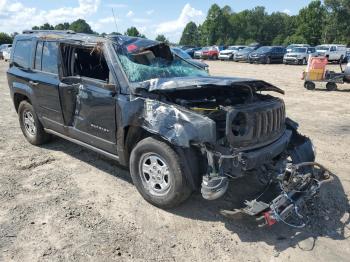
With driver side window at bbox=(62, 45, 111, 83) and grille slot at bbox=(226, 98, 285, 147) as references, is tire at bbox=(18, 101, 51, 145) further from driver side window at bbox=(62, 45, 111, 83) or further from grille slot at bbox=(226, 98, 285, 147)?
grille slot at bbox=(226, 98, 285, 147)

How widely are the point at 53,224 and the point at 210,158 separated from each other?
1.89 m

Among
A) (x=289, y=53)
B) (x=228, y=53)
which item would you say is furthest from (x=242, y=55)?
(x=289, y=53)

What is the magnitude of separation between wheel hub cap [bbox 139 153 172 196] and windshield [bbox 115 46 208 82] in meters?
1.03

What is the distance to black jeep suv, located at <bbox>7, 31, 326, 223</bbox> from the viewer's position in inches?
155

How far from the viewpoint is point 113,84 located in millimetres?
4641

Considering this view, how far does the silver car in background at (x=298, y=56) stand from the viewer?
104ft

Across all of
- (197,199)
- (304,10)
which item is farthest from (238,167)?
(304,10)

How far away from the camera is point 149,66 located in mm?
5059

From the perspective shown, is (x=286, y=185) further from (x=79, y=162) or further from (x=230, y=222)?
(x=79, y=162)

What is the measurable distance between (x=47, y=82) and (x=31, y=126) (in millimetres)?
1344

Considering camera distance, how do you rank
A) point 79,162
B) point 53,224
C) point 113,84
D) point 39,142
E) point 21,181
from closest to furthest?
point 53,224, point 113,84, point 21,181, point 79,162, point 39,142

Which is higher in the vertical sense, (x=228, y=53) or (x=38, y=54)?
(x=38, y=54)

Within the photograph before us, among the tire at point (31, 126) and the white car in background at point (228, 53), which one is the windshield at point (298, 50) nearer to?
the white car in background at point (228, 53)

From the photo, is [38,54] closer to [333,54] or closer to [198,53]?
[333,54]
